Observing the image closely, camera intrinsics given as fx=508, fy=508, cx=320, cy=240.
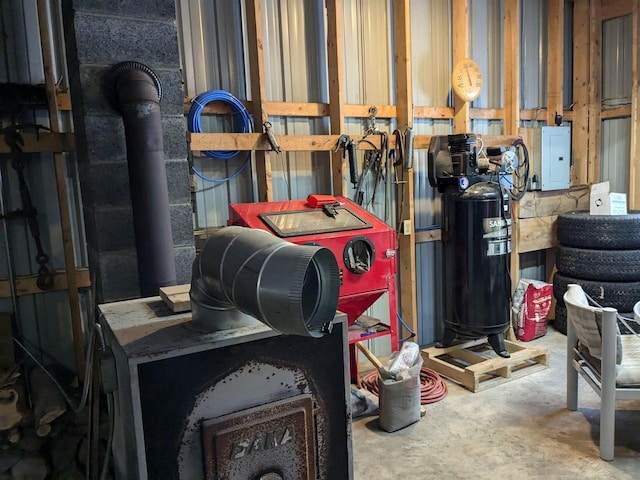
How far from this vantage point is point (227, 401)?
139 centimetres

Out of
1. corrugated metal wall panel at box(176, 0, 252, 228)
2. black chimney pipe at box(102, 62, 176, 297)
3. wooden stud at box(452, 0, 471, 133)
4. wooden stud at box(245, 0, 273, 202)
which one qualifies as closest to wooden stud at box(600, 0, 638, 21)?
wooden stud at box(452, 0, 471, 133)

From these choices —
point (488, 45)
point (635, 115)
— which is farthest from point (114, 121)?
point (635, 115)

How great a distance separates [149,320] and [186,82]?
179 cm

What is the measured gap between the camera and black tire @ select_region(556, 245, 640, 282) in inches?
147

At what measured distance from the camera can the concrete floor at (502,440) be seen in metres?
2.35

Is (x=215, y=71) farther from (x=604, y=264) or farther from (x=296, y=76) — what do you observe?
(x=604, y=264)

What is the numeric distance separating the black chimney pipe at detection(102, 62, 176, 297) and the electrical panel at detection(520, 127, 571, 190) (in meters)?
3.17

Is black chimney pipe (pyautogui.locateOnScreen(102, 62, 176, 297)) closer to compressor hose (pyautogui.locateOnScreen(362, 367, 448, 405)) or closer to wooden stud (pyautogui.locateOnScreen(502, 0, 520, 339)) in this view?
compressor hose (pyautogui.locateOnScreen(362, 367, 448, 405))

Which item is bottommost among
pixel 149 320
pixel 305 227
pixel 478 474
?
pixel 478 474

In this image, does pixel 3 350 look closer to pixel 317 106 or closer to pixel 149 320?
pixel 149 320

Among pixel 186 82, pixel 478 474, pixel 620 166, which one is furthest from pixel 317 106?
pixel 620 166

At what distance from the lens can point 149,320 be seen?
153cm

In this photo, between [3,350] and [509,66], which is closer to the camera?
[3,350]

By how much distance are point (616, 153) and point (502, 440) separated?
326cm
